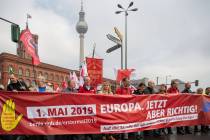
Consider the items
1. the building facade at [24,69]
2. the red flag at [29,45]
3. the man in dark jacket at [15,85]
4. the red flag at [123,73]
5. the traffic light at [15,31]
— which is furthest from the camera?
the building facade at [24,69]

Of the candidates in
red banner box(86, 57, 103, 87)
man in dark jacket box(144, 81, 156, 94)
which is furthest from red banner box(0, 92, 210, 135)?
red banner box(86, 57, 103, 87)

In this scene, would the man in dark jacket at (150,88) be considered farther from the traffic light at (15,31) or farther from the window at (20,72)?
the window at (20,72)

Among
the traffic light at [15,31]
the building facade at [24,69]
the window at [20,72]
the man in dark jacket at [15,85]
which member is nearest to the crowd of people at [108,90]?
the man in dark jacket at [15,85]

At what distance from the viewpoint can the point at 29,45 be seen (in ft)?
48.0

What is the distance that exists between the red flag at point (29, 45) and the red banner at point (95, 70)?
4096 mm

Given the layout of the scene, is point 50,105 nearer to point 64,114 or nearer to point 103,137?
point 64,114

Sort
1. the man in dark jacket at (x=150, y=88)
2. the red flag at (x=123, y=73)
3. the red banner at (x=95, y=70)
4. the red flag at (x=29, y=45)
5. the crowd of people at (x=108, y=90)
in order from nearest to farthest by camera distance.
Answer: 1. the crowd of people at (x=108, y=90)
2. the man in dark jacket at (x=150, y=88)
3. the red flag at (x=29, y=45)
4. the red banner at (x=95, y=70)
5. the red flag at (x=123, y=73)

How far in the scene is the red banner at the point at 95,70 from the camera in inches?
729

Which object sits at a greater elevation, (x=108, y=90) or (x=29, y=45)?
(x=29, y=45)

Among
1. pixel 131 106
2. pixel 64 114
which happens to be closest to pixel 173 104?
pixel 131 106

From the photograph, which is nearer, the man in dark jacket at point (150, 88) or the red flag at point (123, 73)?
the man in dark jacket at point (150, 88)

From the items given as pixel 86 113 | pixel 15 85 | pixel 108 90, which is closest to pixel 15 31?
pixel 108 90

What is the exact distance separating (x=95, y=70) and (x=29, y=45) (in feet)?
15.7

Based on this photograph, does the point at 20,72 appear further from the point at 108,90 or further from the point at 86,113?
the point at 86,113
